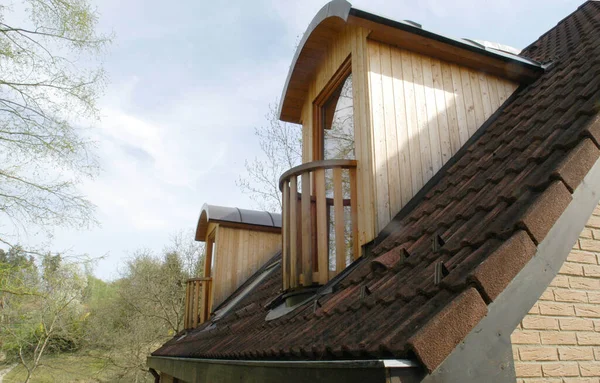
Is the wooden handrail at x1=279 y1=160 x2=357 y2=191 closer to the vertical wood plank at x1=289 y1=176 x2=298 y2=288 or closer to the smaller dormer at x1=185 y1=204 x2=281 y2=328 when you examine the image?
the vertical wood plank at x1=289 y1=176 x2=298 y2=288

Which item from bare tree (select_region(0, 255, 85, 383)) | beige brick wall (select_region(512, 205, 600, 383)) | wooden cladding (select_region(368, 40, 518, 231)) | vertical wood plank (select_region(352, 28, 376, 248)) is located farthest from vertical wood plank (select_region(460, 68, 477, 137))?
bare tree (select_region(0, 255, 85, 383))

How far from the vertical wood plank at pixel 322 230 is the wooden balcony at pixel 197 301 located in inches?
234

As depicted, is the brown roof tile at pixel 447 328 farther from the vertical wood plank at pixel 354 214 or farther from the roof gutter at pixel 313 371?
the vertical wood plank at pixel 354 214

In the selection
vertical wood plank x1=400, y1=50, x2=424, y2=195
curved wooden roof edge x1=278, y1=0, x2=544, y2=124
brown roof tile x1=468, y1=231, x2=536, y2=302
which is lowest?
brown roof tile x1=468, y1=231, x2=536, y2=302

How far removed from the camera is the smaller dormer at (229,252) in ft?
29.1

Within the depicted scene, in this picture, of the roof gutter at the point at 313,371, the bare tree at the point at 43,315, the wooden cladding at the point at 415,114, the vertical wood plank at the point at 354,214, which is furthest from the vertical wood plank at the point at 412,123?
the bare tree at the point at 43,315

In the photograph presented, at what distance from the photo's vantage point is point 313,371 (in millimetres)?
1907

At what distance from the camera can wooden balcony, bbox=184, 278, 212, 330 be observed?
8.86 m

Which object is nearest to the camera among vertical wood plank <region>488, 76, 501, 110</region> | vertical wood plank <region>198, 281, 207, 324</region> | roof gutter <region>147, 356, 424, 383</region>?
roof gutter <region>147, 356, 424, 383</region>

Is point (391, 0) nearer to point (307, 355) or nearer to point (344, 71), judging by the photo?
point (344, 71)

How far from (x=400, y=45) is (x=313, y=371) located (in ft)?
9.85

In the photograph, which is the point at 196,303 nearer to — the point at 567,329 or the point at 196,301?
the point at 196,301

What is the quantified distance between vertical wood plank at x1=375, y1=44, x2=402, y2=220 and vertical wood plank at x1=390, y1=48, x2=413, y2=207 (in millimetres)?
21

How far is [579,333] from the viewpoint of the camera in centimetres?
206
